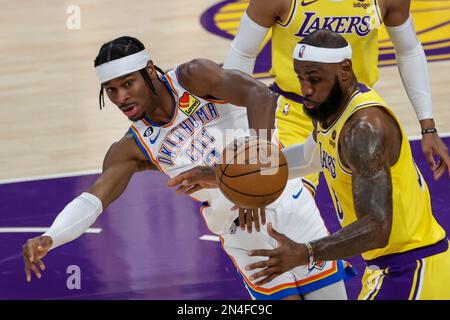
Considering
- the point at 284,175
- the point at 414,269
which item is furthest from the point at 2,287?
the point at 414,269

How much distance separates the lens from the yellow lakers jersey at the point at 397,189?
5281 millimetres

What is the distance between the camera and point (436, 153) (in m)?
6.95

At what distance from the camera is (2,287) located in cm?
764

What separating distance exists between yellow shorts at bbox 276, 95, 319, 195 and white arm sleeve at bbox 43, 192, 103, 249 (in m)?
1.45

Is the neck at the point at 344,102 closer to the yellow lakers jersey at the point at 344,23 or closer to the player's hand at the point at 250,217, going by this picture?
the player's hand at the point at 250,217

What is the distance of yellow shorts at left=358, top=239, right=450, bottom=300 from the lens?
5383 mm

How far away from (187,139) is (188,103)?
212 mm

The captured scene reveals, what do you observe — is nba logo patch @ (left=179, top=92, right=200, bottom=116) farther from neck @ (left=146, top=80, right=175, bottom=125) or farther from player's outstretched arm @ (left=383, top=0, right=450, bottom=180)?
player's outstretched arm @ (left=383, top=0, right=450, bottom=180)

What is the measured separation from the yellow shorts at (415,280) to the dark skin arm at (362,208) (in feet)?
1.82

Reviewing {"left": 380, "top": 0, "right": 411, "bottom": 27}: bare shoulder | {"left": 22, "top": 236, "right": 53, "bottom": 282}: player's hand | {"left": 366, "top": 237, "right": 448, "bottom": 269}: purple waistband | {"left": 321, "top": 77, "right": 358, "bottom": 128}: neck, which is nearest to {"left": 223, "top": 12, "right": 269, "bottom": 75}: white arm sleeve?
{"left": 380, "top": 0, "right": 411, "bottom": 27}: bare shoulder

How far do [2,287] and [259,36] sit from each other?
256 cm

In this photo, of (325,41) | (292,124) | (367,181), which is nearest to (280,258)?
(367,181)

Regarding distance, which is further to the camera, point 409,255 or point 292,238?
point 292,238

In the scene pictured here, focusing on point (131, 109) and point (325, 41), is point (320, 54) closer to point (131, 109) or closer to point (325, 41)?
point (325, 41)
